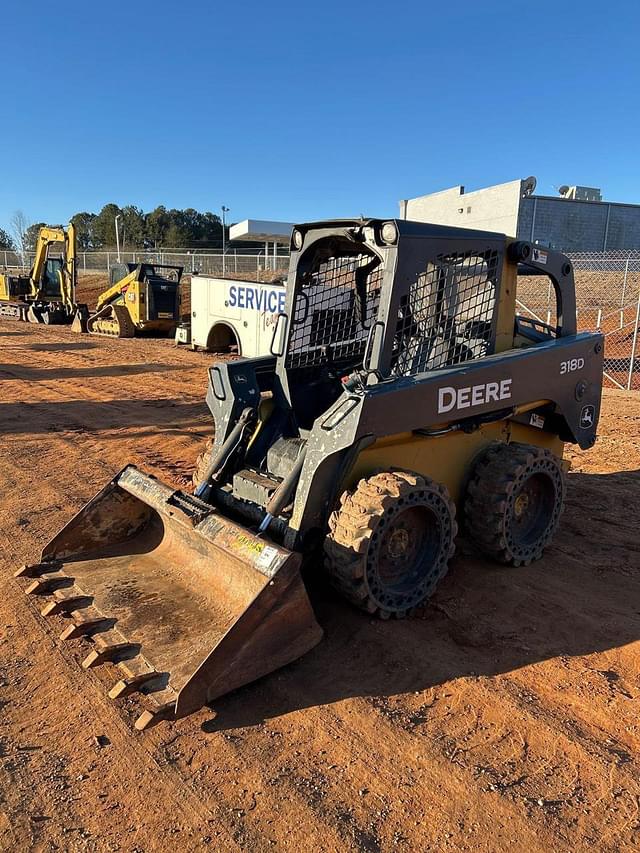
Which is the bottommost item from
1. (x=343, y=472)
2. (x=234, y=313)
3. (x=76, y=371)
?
(x=76, y=371)

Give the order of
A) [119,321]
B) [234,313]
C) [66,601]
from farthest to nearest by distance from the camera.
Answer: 1. [119,321]
2. [234,313]
3. [66,601]

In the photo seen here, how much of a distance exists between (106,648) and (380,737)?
1.41 metres

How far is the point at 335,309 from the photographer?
501 cm

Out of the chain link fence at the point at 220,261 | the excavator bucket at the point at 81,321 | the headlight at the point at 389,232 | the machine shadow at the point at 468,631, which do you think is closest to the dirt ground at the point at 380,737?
the machine shadow at the point at 468,631

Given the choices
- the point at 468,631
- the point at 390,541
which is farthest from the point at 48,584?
the point at 468,631

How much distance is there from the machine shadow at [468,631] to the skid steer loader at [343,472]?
154 mm

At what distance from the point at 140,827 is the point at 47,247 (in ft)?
83.4

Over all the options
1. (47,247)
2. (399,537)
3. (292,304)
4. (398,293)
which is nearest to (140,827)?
(399,537)

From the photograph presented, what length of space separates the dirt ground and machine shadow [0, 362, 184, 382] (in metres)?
8.54

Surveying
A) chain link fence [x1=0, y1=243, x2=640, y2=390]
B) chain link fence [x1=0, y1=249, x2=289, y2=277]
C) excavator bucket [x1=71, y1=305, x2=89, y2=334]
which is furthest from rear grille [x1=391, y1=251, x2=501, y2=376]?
chain link fence [x1=0, y1=249, x2=289, y2=277]

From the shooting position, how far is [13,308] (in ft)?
85.3

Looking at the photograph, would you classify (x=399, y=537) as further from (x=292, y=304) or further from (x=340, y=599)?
(x=292, y=304)

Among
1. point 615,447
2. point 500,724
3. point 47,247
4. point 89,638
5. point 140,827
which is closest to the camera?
point 140,827

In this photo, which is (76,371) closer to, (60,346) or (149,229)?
(60,346)
